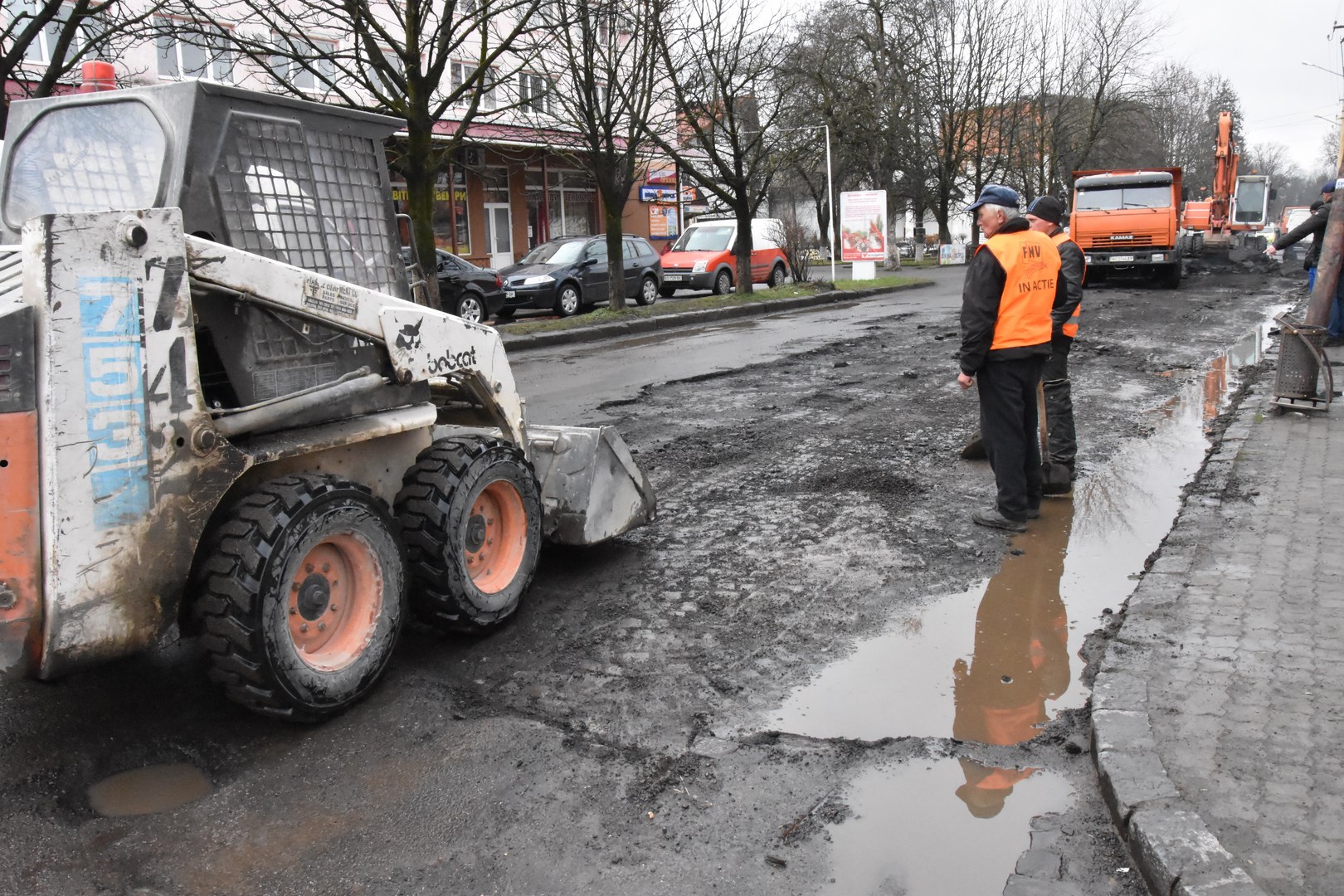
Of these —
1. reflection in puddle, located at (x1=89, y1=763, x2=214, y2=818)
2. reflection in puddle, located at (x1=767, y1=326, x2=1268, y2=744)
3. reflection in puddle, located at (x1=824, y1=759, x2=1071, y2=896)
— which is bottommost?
reflection in puddle, located at (x1=824, y1=759, x2=1071, y2=896)

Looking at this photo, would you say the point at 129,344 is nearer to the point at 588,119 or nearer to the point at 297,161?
the point at 297,161

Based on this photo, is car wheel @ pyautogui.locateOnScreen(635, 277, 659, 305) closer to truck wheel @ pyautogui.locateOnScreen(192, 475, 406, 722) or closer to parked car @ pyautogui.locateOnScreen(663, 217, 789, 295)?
parked car @ pyautogui.locateOnScreen(663, 217, 789, 295)

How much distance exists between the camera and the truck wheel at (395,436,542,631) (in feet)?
13.9

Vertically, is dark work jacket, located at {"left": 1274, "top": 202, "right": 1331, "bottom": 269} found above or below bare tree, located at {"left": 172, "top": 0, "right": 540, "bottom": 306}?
below

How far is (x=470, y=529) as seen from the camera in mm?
4578

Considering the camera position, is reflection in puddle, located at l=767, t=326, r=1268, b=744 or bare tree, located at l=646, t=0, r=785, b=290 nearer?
reflection in puddle, located at l=767, t=326, r=1268, b=744

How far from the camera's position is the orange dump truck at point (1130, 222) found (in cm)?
2380

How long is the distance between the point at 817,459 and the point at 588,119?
1229cm

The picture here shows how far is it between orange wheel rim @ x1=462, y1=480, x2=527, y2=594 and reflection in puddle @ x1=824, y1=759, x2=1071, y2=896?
6.28 feet

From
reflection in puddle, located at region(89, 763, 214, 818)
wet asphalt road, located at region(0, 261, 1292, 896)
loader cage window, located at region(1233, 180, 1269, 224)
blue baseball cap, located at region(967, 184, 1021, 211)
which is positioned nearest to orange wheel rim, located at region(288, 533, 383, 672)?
wet asphalt road, located at region(0, 261, 1292, 896)

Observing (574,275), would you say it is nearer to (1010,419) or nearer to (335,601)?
(1010,419)

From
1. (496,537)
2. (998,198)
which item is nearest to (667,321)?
(998,198)

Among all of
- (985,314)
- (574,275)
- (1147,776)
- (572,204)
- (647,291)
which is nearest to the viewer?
(1147,776)

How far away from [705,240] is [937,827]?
2418cm
